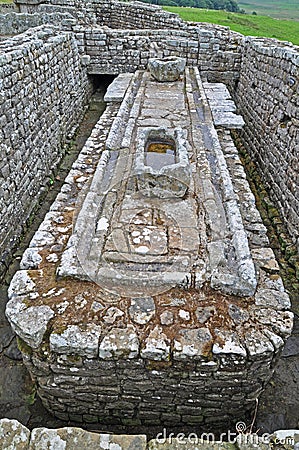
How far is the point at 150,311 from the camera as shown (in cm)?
353

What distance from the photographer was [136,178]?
16.4 ft

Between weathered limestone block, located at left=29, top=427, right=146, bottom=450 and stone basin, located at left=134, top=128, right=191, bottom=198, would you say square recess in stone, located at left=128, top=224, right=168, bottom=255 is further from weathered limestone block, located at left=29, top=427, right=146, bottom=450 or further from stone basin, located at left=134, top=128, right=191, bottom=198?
weathered limestone block, located at left=29, top=427, right=146, bottom=450

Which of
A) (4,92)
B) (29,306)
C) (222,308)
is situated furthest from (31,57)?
(222,308)

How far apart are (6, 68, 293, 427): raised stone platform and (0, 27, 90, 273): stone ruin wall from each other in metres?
Answer: 1.60

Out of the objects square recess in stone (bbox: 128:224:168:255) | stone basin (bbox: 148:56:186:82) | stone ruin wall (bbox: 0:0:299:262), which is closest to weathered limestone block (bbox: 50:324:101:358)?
square recess in stone (bbox: 128:224:168:255)

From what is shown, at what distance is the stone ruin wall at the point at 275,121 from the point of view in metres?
6.27

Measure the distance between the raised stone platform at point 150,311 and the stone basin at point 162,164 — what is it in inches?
3.4

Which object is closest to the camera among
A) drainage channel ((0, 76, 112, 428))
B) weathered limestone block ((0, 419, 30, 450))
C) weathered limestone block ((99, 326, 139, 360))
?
weathered limestone block ((0, 419, 30, 450))

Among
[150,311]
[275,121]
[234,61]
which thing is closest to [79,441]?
[150,311]

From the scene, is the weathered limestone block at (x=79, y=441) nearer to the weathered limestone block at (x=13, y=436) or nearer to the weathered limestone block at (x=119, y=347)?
the weathered limestone block at (x=13, y=436)

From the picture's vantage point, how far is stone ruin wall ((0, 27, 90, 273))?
588cm

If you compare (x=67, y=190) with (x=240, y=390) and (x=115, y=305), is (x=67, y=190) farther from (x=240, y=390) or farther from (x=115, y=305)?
(x=240, y=390)

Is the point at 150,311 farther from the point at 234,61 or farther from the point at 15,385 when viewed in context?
the point at 234,61

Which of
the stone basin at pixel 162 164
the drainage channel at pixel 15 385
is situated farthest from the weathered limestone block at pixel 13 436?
the stone basin at pixel 162 164
